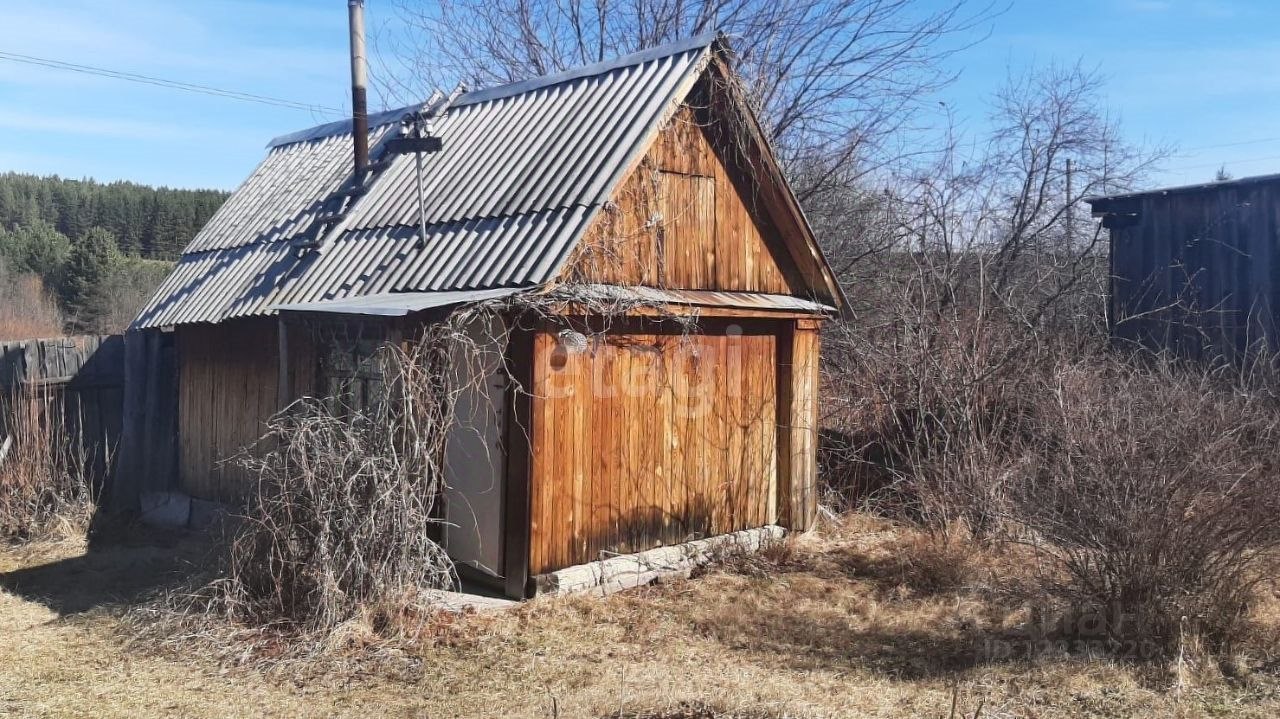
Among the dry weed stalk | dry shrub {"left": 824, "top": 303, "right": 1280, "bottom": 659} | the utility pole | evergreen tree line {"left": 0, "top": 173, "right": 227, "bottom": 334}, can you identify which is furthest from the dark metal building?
evergreen tree line {"left": 0, "top": 173, "right": 227, "bottom": 334}

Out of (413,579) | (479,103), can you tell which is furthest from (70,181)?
(413,579)

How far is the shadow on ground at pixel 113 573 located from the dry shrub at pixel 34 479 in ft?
1.58

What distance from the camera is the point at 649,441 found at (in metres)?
8.35

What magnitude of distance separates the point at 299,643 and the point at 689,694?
252 centimetres

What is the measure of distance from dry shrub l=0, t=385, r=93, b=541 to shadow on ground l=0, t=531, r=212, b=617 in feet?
1.58

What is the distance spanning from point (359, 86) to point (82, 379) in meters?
4.58

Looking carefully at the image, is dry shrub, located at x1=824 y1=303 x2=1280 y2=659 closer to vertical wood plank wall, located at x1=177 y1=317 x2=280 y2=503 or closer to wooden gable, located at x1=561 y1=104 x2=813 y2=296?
wooden gable, located at x1=561 y1=104 x2=813 y2=296

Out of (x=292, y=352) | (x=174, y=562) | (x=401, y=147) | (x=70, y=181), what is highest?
(x=70, y=181)

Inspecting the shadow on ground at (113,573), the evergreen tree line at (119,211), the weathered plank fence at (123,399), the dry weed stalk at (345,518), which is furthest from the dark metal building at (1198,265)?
the evergreen tree line at (119,211)

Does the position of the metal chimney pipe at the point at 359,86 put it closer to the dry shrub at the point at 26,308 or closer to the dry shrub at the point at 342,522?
the dry shrub at the point at 342,522

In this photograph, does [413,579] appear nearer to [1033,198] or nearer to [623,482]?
[623,482]

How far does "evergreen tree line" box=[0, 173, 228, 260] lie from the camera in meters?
51.6

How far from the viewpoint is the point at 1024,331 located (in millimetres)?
11945

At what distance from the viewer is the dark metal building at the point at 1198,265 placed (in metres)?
11.7
